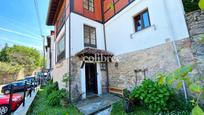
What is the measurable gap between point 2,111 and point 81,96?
156 inches

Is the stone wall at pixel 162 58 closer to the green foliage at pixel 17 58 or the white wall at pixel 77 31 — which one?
the white wall at pixel 77 31

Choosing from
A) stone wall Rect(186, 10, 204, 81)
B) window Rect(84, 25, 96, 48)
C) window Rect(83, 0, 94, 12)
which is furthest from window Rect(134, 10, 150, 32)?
window Rect(83, 0, 94, 12)

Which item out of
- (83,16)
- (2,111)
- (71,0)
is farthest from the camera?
(83,16)

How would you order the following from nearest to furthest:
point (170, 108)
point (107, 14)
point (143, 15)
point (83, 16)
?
point (170, 108) < point (143, 15) < point (83, 16) < point (107, 14)

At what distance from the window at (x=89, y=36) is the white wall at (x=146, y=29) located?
1132 millimetres

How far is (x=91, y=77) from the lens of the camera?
9.07m

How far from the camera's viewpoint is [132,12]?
290 inches

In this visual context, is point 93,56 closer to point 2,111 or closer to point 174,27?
point 174,27

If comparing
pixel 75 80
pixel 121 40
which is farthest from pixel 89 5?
pixel 75 80

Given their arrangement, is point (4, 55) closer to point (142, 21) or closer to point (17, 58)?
point (17, 58)

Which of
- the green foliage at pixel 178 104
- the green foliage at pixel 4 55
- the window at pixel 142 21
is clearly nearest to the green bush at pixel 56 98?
the green foliage at pixel 178 104

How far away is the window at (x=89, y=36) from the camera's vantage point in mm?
8719

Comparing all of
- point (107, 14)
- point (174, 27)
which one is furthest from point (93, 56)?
point (174, 27)

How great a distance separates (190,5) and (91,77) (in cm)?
714
